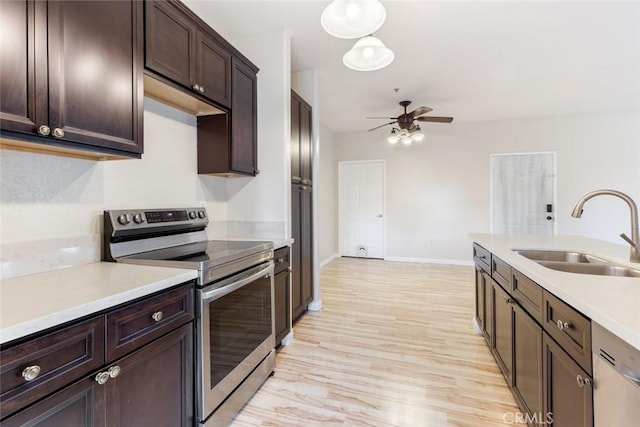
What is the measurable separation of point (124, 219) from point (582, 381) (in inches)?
83.0

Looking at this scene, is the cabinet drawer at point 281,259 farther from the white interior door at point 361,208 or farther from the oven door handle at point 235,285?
the white interior door at point 361,208

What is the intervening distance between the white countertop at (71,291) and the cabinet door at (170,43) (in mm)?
1062

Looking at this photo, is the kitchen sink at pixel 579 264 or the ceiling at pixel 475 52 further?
the ceiling at pixel 475 52

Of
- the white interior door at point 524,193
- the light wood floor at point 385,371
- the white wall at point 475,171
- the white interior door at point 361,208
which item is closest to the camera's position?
the light wood floor at point 385,371

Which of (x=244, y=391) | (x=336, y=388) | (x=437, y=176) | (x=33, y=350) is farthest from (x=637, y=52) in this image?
(x=33, y=350)

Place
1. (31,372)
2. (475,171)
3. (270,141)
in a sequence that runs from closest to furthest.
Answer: (31,372) < (270,141) < (475,171)

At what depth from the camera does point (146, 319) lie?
1138mm

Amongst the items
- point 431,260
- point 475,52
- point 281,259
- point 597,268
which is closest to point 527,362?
point 597,268

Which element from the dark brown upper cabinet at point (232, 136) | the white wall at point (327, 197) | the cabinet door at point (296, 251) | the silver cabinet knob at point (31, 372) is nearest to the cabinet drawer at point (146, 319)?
the silver cabinet knob at point (31, 372)

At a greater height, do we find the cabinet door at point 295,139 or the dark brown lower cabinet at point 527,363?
the cabinet door at point 295,139

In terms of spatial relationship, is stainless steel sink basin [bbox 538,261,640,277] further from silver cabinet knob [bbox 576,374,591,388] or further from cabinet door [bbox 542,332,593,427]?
silver cabinet knob [bbox 576,374,591,388]

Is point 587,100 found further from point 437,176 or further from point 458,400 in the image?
point 458,400

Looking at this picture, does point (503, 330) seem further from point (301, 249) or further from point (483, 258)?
point (301, 249)

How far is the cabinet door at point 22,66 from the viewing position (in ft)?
3.26
